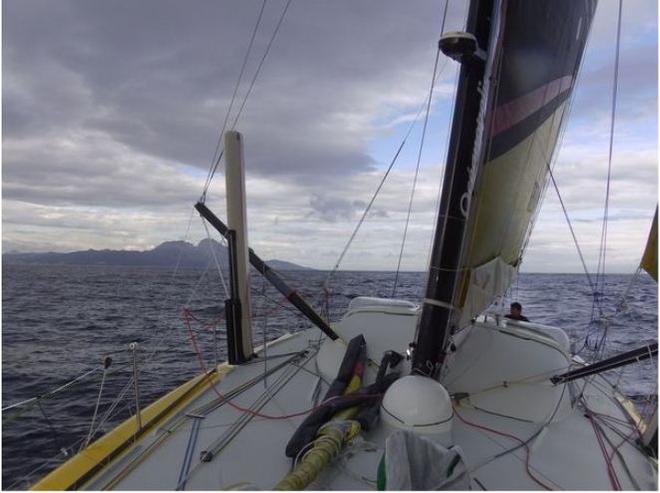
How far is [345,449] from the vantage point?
139 inches

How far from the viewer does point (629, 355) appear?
149 inches

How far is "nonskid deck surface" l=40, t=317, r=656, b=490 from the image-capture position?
3334mm

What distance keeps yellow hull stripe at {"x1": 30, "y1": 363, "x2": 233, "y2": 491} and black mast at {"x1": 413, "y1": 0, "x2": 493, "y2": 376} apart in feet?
8.54

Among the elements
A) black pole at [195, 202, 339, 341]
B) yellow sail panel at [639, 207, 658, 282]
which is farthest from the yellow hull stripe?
yellow sail panel at [639, 207, 658, 282]

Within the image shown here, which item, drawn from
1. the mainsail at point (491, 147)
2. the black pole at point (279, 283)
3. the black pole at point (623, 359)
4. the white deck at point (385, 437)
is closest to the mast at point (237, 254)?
the black pole at point (279, 283)

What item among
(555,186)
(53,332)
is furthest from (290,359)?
(53,332)

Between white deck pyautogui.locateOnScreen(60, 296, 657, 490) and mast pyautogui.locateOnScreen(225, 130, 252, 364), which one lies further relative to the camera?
mast pyautogui.locateOnScreen(225, 130, 252, 364)

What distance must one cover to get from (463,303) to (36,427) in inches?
287

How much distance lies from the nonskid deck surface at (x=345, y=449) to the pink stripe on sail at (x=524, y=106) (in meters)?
2.44

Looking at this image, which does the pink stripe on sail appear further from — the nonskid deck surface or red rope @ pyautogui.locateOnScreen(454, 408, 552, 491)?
red rope @ pyautogui.locateOnScreen(454, 408, 552, 491)

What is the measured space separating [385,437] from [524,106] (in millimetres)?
3229

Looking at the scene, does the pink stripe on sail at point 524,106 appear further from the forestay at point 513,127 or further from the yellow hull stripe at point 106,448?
the yellow hull stripe at point 106,448

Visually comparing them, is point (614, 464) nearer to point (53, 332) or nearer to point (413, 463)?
point (413, 463)

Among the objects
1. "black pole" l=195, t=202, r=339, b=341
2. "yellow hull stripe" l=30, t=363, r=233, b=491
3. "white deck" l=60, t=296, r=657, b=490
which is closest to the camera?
"yellow hull stripe" l=30, t=363, r=233, b=491
